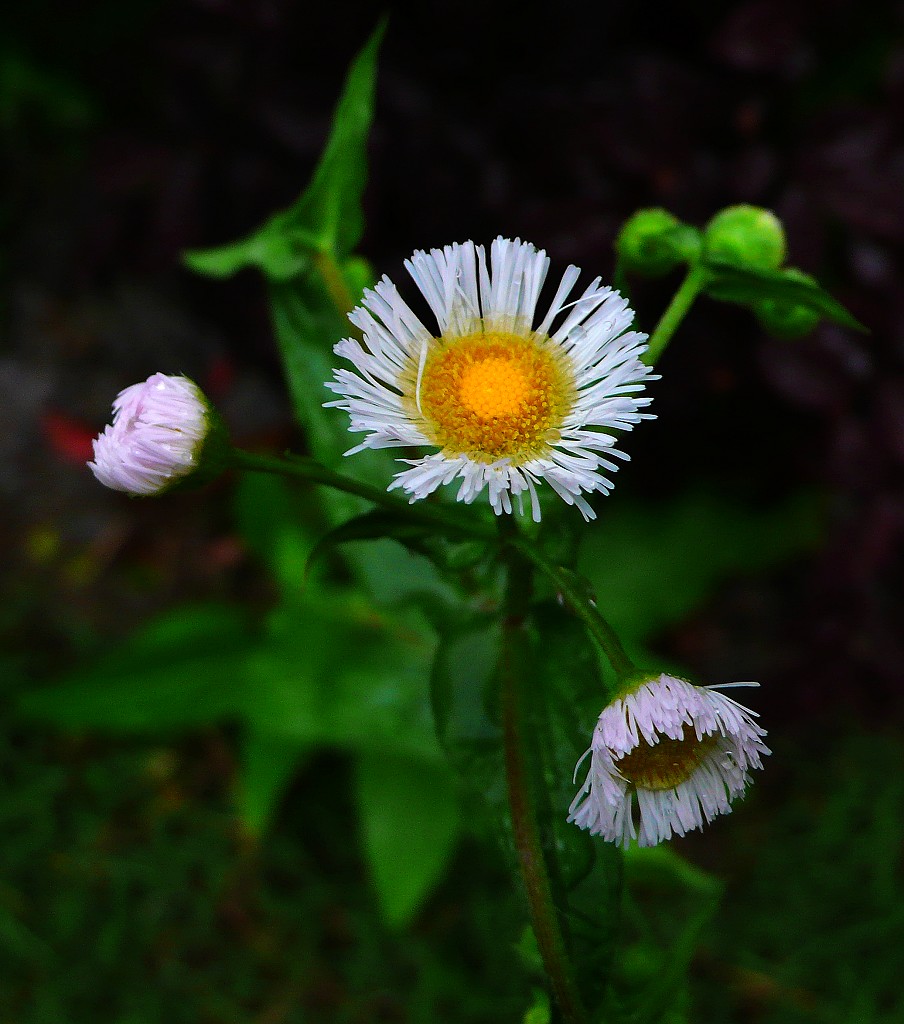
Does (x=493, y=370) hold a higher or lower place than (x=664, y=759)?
higher

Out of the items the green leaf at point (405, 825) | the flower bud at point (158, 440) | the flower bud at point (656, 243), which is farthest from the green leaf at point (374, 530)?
the green leaf at point (405, 825)

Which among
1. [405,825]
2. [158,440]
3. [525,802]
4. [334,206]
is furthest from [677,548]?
[158,440]

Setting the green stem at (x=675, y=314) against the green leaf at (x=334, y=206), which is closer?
the green stem at (x=675, y=314)

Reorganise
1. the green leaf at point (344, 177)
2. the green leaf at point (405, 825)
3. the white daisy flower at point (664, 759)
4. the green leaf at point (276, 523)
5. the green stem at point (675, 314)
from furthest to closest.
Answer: the green leaf at point (276, 523)
the green leaf at point (405, 825)
the green leaf at point (344, 177)
the green stem at point (675, 314)
the white daisy flower at point (664, 759)

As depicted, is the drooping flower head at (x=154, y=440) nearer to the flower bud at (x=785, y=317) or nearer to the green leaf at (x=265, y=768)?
the flower bud at (x=785, y=317)

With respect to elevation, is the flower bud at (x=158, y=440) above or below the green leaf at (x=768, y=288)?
below

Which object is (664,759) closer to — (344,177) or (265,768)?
(344,177)

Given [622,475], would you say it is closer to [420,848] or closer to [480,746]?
[420,848]

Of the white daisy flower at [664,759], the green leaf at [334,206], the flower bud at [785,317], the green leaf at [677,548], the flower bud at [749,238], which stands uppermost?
the green leaf at [677,548]
